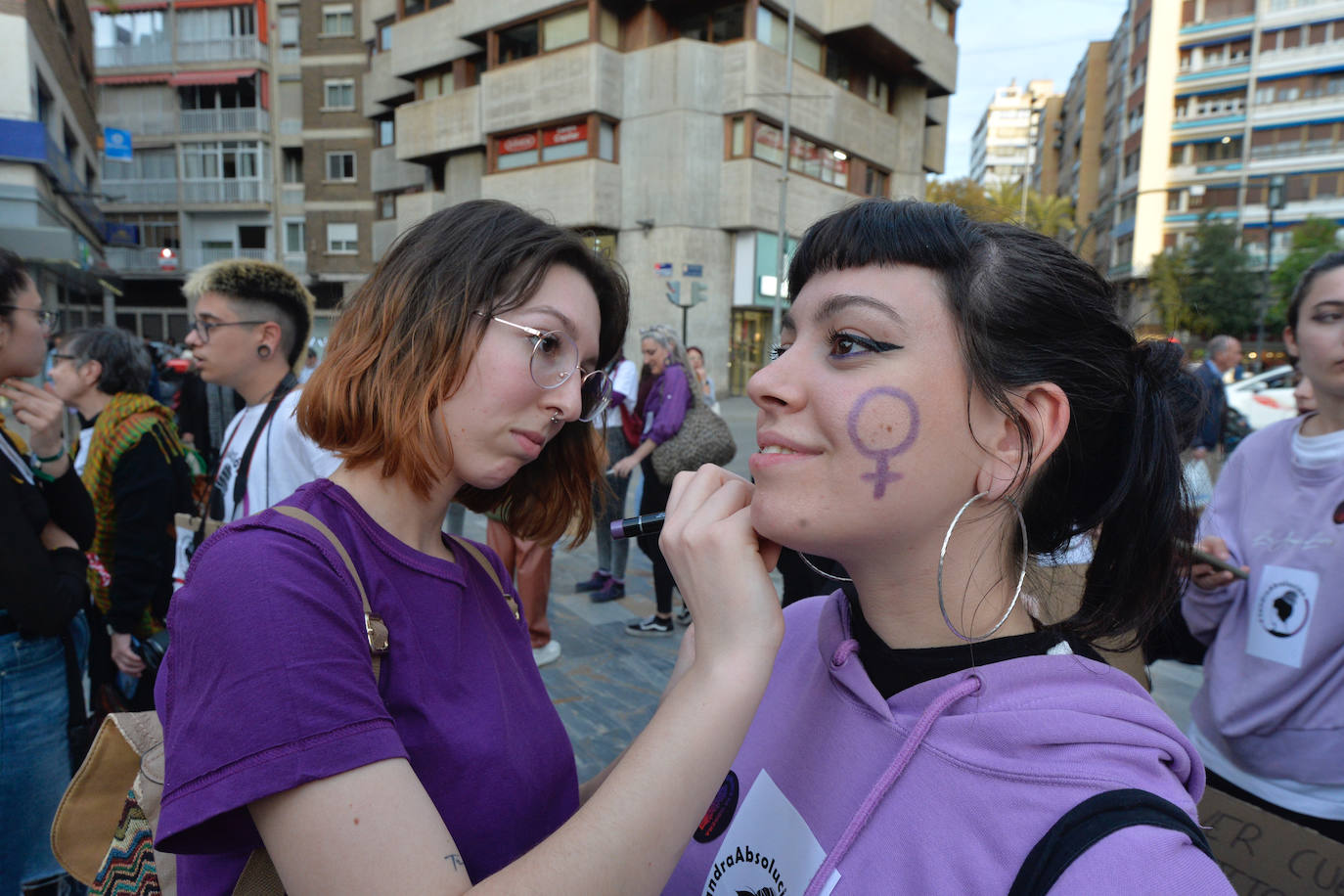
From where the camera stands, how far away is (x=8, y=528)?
7.65 feet

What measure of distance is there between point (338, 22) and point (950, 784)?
42566mm

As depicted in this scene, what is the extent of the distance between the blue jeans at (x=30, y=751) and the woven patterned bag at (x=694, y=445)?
141 inches

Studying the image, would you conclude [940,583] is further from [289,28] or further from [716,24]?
[289,28]

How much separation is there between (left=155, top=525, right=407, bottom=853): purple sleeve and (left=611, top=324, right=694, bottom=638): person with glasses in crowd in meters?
4.23

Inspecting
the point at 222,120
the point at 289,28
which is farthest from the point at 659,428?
the point at 222,120

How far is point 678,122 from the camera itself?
2228 centimetres

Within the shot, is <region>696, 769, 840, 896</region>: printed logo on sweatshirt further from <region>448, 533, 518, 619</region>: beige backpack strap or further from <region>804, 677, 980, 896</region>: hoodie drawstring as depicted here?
<region>448, 533, 518, 619</region>: beige backpack strap

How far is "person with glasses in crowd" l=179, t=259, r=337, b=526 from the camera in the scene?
116 inches

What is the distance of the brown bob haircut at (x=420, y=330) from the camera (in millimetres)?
1417

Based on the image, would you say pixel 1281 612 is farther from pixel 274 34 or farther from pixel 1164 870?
pixel 274 34

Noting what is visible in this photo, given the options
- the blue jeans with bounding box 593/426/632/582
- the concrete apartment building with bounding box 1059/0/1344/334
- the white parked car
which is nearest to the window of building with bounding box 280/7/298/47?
the blue jeans with bounding box 593/426/632/582

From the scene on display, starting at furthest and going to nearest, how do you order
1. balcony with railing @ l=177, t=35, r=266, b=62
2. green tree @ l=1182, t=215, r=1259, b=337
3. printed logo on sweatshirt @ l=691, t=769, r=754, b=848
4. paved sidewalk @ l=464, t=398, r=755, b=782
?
1. balcony with railing @ l=177, t=35, r=266, b=62
2. green tree @ l=1182, t=215, r=1259, b=337
3. paved sidewalk @ l=464, t=398, r=755, b=782
4. printed logo on sweatshirt @ l=691, t=769, r=754, b=848

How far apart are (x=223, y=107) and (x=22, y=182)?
28733 millimetres

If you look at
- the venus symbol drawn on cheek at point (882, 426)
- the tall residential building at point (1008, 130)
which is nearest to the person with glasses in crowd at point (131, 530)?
the venus symbol drawn on cheek at point (882, 426)
